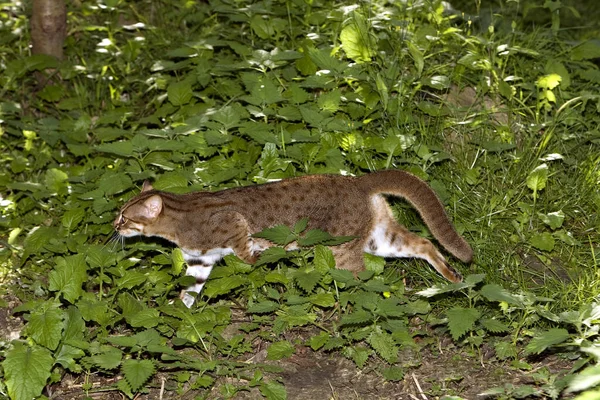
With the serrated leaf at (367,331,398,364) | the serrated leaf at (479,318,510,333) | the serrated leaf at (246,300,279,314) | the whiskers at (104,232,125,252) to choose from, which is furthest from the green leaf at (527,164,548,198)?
the whiskers at (104,232,125,252)

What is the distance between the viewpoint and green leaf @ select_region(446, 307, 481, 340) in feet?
16.3

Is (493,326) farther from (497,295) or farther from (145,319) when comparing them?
(145,319)

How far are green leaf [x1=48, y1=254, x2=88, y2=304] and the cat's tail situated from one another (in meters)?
1.74

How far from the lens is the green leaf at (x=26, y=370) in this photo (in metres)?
4.71

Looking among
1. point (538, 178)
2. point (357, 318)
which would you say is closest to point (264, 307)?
point (357, 318)

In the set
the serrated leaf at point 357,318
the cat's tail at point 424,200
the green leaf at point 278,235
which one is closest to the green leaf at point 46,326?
the green leaf at point 278,235

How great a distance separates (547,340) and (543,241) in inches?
52.3

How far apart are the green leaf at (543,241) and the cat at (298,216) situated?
1.70 ft

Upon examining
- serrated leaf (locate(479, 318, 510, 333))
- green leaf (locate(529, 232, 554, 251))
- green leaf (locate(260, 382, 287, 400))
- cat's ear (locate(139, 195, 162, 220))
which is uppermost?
cat's ear (locate(139, 195, 162, 220))

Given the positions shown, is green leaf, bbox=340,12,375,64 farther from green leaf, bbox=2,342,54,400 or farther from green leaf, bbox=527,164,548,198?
green leaf, bbox=2,342,54,400

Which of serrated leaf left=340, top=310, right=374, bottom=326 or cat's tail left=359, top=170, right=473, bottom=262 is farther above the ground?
cat's tail left=359, top=170, right=473, bottom=262

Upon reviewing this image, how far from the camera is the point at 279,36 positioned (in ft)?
25.6

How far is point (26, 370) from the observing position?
4.80m

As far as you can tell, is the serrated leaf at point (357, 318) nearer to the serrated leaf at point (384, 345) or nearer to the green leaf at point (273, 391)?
the serrated leaf at point (384, 345)
